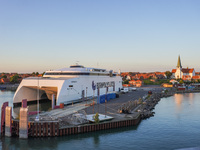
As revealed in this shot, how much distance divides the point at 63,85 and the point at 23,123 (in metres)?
13.5

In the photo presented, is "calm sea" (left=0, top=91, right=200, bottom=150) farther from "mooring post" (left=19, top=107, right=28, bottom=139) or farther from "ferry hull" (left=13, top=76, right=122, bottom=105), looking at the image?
"ferry hull" (left=13, top=76, right=122, bottom=105)

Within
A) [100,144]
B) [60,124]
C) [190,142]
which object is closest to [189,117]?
[190,142]

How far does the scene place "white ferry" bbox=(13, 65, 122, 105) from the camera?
32.5 m

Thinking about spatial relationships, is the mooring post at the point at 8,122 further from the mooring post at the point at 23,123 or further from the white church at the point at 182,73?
the white church at the point at 182,73

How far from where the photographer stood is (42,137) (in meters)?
19.5

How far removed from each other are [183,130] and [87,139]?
11.4m

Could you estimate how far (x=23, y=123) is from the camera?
19.0 metres

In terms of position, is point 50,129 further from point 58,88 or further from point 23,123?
point 58,88

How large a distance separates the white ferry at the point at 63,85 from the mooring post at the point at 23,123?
8.11 meters

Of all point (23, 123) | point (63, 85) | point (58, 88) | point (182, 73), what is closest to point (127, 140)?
point (23, 123)

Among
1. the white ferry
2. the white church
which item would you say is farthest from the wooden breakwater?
the white church

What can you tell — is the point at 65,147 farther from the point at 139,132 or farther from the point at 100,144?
the point at 139,132

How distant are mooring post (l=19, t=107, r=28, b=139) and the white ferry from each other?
26.6ft

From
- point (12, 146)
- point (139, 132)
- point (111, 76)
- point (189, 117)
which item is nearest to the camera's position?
point (12, 146)
